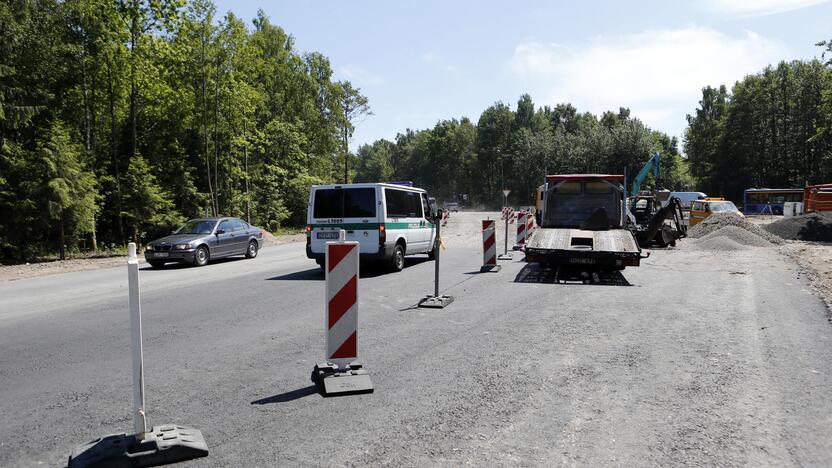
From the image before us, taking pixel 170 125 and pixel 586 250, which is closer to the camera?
pixel 586 250

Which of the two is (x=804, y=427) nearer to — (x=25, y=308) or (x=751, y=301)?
(x=751, y=301)

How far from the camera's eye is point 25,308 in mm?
9406

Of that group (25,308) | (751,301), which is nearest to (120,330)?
(25,308)

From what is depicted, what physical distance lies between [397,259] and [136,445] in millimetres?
10105

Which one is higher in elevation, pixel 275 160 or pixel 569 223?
pixel 275 160

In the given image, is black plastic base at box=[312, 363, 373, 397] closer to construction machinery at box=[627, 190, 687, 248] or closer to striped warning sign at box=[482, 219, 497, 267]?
striped warning sign at box=[482, 219, 497, 267]

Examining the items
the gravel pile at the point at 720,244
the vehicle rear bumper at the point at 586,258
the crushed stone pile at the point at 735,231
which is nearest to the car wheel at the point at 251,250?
Answer: the vehicle rear bumper at the point at 586,258

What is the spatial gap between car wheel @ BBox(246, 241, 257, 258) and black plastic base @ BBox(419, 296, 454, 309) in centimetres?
1182

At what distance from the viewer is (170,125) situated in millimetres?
32219

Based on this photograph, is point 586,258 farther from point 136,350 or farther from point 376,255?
point 136,350

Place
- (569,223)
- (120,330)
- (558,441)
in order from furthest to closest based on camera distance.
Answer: (569,223) → (120,330) → (558,441)

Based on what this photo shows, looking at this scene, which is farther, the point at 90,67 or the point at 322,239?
the point at 90,67

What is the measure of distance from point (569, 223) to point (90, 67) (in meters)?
26.3

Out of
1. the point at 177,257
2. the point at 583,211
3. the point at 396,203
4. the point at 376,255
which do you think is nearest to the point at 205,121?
the point at 177,257
